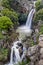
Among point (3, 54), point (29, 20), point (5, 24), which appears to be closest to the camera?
point (3, 54)

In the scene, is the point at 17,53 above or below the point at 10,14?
below

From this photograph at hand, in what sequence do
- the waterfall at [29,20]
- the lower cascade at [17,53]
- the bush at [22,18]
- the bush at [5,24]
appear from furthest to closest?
1. the bush at [22,18]
2. the waterfall at [29,20]
3. the bush at [5,24]
4. the lower cascade at [17,53]

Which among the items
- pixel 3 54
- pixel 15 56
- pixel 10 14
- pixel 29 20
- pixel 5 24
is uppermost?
pixel 10 14

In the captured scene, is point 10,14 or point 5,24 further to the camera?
point 10,14

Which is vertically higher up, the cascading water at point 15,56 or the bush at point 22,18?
the bush at point 22,18

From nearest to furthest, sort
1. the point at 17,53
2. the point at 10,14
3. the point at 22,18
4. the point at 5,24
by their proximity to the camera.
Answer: the point at 17,53 < the point at 5,24 < the point at 10,14 < the point at 22,18

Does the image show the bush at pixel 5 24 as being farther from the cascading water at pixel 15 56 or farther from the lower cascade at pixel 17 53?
the cascading water at pixel 15 56

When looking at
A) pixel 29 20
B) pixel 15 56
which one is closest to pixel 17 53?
pixel 15 56

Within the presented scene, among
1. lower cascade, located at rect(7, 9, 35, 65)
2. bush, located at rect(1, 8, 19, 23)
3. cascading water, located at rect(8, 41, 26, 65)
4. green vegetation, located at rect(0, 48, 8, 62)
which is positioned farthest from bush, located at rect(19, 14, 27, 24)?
green vegetation, located at rect(0, 48, 8, 62)

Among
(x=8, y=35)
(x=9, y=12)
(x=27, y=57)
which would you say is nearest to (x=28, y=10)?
(x=9, y=12)

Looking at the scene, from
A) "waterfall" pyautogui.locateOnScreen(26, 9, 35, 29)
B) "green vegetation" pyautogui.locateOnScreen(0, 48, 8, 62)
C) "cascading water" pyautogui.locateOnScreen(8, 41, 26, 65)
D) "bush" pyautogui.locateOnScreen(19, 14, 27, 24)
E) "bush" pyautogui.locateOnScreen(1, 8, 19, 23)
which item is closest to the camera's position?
"green vegetation" pyautogui.locateOnScreen(0, 48, 8, 62)

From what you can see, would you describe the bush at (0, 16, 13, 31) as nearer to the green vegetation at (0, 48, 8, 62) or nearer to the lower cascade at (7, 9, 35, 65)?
the lower cascade at (7, 9, 35, 65)

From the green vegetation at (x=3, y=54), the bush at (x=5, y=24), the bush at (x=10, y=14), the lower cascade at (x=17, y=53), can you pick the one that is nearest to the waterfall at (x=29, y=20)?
the bush at (x=10, y=14)

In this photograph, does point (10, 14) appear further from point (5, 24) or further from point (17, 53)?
point (17, 53)
